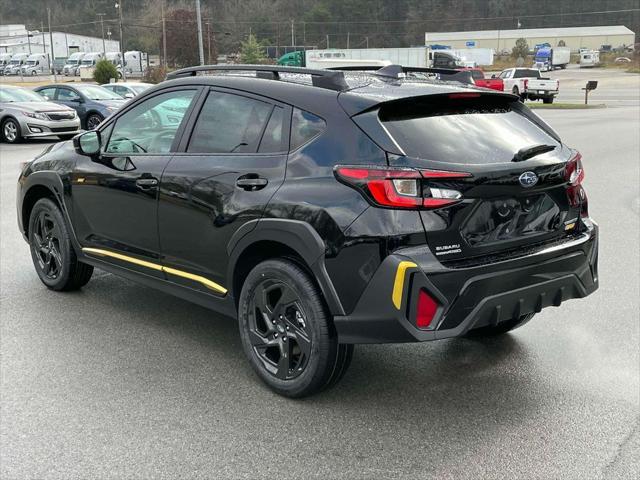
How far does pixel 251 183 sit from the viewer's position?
12.7ft

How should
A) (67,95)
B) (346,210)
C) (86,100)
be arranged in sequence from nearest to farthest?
(346,210)
(86,100)
(67,95)

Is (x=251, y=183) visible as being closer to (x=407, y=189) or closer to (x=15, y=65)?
(x=407, y=189)

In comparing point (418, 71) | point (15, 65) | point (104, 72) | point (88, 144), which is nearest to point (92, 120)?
point (88, 144)

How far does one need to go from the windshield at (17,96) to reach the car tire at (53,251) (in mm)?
15941

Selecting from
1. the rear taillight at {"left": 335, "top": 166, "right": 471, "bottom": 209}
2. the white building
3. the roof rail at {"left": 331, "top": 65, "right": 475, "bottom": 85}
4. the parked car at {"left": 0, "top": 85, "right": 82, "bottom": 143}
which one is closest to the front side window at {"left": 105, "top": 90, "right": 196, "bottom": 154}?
the roof rail at {"left": 331, "top": 65, "right": 475, "bottom": 85}

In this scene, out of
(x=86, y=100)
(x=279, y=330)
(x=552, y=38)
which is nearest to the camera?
(x=279, y=330)

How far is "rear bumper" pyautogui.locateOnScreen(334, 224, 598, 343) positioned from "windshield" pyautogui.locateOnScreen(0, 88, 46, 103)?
19.4 m

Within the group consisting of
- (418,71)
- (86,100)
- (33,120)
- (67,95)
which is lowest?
(33,120)

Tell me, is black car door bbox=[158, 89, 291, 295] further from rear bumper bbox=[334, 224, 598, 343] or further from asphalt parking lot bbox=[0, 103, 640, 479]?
rear bumper bbox=[334, 224, 598, 343]

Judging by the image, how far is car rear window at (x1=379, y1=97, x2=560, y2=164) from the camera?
3486 mm

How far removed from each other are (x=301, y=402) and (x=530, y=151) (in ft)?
6.05

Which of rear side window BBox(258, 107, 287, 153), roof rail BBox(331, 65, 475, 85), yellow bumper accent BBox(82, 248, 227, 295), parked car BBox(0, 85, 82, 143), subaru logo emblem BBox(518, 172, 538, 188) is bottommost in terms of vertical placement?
parked car BBox(0, 85, 82, 143)

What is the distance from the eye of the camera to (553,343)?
4.65 meters

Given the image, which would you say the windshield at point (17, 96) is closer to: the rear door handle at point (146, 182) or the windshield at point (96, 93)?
the windshield at point (96, 93)
